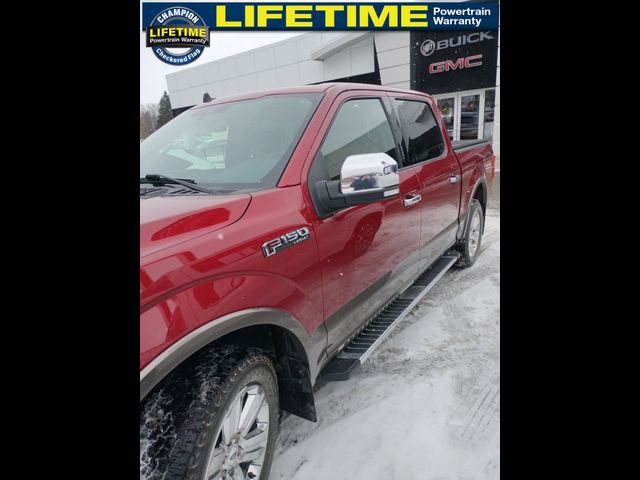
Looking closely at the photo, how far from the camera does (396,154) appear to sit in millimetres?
2430

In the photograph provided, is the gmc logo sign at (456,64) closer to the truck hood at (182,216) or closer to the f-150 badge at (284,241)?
the f-150 badge at (284,241)

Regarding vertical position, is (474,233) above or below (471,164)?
below

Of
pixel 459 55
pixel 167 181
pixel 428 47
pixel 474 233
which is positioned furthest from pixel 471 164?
pixel 167 181

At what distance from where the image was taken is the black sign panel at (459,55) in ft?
6.12

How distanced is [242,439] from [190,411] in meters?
0.26

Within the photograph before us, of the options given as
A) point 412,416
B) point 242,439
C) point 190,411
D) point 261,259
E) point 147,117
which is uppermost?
point 147,117

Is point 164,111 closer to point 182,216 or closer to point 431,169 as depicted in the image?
point 182,216

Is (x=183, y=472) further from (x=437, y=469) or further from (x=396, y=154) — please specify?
(x=396, y=154)

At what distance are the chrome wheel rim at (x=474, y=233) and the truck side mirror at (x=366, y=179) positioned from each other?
2.41 m

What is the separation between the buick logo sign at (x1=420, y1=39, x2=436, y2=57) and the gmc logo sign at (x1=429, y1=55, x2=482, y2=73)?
18 cm

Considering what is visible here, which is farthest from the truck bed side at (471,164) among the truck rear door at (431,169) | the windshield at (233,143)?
the windshield at (233,143)

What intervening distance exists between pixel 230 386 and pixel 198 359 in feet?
0.43

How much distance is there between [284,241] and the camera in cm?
142
